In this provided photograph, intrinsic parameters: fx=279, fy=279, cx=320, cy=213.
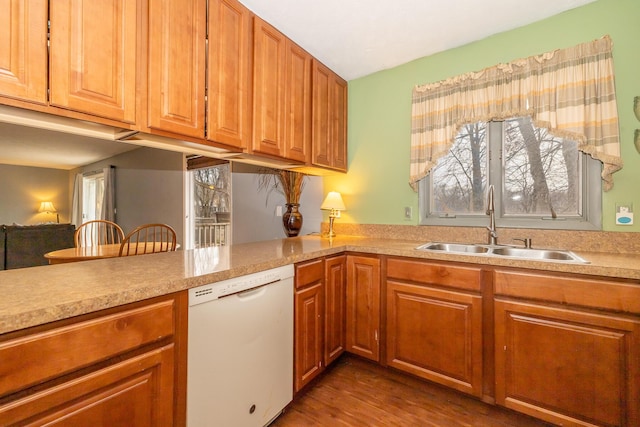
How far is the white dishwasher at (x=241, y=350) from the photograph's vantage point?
3.64ft

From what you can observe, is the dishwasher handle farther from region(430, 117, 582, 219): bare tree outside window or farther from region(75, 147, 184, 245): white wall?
region(75, 147, 184, 245): white wall

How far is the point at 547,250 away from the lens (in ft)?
5.81

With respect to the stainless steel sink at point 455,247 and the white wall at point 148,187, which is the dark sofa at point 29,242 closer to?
the white wall at point 148,187

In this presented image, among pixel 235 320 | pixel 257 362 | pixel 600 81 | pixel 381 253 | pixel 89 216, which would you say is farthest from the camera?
pixel 89 216

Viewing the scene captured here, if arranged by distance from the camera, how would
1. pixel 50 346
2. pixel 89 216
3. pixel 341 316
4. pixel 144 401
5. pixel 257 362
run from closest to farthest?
pixel 50 346 < pixel 144 401 < pixel 257 362 < pixel 341 316 < pixel 89 216

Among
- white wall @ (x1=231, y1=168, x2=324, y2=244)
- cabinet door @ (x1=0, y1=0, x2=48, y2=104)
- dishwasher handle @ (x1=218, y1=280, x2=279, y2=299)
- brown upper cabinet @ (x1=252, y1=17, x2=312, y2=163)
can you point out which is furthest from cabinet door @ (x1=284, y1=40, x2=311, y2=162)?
white wall @ (x1=231, y1=168, x2=324, y2=244)

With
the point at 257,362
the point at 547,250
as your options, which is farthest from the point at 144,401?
the point at 547,250

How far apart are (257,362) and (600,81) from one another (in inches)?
100

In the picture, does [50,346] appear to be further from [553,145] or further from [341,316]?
[553,145]

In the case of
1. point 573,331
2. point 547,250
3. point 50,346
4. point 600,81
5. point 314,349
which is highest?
point 600,81

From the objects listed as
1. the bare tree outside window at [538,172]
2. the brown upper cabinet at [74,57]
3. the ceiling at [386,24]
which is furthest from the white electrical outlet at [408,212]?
the brown upper cabinet at [74,57]

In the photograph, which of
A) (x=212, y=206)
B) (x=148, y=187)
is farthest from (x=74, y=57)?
(x=148, y=187)

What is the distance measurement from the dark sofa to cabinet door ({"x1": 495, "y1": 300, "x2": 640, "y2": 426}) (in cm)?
462

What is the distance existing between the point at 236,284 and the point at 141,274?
373mm
